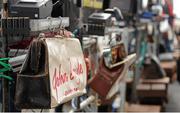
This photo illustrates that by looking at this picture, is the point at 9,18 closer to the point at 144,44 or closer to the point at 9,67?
the point at 9,67

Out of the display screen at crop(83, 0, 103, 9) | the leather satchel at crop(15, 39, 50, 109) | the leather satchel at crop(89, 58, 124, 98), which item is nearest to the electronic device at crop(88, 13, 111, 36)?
the display screen at crop(83, 0, 103, 9)

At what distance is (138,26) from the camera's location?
14.1ft

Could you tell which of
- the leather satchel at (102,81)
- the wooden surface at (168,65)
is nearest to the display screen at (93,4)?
the leather satchel at (102,81)

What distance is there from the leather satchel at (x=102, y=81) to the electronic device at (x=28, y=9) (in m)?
0.87

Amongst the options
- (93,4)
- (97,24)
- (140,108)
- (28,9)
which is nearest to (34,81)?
(28,9)

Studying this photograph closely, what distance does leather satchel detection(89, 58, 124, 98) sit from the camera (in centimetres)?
207

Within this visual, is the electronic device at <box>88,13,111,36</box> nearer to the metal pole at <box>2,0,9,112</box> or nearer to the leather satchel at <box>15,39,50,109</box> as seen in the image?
the metal pole at <box>2,0,9,112</box>

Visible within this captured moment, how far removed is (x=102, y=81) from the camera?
2076 millimetres

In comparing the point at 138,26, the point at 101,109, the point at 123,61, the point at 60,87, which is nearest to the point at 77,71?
the point at 60,87

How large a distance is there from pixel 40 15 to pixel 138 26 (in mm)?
3156

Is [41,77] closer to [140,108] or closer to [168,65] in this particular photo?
[140,108]

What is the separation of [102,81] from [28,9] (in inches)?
37.4

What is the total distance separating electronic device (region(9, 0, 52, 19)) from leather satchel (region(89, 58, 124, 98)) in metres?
0.87

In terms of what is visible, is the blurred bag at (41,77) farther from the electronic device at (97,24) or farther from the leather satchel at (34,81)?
the electronic device at (97,24)
